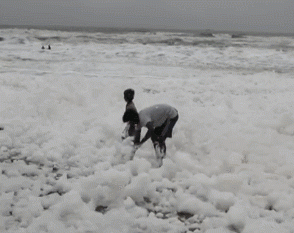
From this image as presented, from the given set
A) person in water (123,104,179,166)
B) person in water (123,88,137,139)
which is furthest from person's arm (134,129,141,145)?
person in water (123,88,137,139)

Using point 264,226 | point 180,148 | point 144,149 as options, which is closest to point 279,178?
point 264,226

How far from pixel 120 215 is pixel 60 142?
177 centimetres

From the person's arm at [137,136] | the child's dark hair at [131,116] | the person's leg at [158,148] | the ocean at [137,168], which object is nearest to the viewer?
the ocean at [137,168]

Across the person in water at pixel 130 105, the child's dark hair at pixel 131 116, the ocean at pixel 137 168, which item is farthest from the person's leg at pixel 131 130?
the child's dark hair at pixel 131 116

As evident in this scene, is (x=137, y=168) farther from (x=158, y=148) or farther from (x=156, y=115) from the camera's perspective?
(x=156, y=115)

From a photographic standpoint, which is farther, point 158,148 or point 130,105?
point 158,148

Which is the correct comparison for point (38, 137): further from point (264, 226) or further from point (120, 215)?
point (264, 226)

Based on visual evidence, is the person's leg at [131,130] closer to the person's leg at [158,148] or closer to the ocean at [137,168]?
the ocean at [137,168]

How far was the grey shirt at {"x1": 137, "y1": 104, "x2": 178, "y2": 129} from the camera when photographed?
117 inches

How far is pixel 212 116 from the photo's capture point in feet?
16.5

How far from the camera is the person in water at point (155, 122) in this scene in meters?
2.96

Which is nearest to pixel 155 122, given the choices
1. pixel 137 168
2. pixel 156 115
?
pixel 156 115

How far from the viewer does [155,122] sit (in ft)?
10.1

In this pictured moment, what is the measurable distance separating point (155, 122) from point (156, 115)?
81mm
